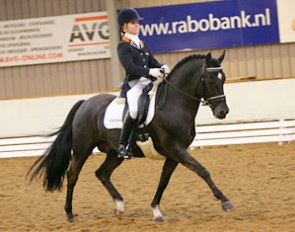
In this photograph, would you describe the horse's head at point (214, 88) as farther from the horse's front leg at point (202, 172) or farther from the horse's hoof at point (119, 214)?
the horse's hoof at point (119, 214)

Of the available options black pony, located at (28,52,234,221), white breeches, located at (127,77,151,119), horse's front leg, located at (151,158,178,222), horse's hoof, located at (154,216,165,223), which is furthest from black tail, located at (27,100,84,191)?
horse's hoof, located at (154,216,165,223)

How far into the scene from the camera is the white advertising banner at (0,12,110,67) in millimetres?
17766

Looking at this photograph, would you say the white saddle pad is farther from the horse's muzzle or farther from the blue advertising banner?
the blue advertising banner

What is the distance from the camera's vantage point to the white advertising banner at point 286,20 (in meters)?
16.5

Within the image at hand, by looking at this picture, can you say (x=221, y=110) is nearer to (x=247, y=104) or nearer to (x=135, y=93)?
(x=135, y=93)

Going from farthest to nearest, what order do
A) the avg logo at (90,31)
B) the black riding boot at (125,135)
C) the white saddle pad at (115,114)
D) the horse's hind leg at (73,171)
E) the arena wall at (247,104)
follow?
the avg logo at (90,31), the arena wall at (247,104), the horse's hind leg at (73,171), the white saddle pad at (115,114), the black riding boot at (125,135)

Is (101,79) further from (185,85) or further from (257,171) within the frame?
(185,85)

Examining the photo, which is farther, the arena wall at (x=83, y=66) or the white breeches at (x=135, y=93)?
the arena wall at (x=83, y=66)

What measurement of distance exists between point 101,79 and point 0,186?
6820 mm

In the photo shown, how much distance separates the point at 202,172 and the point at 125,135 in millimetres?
1072

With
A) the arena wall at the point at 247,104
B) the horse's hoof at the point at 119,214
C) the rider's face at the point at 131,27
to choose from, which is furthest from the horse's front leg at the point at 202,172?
the arena wall at the point at 247,104

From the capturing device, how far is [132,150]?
838 centimetres

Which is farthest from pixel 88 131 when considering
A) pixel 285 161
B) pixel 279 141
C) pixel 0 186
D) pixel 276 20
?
pixel 276 20

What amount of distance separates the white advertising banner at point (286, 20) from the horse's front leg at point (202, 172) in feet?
30.6
